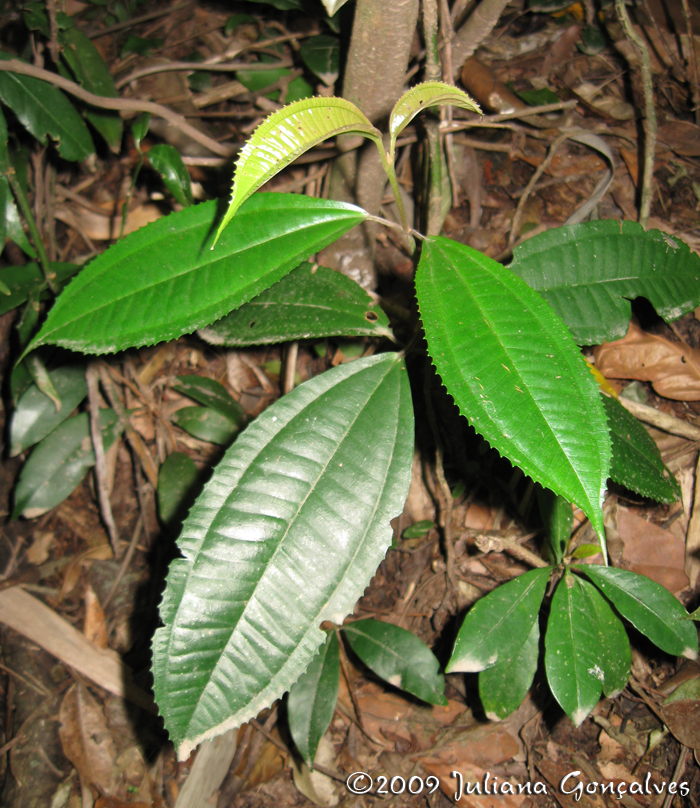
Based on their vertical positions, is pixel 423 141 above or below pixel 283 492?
above

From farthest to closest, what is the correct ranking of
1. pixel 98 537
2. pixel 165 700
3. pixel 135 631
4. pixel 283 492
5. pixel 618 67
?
pixel 618 67 < pixel 98 537 < pixel 135 631 < pixel 283 492 < pixel 165 700

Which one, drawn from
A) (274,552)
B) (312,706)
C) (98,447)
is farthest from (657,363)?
(98,447)

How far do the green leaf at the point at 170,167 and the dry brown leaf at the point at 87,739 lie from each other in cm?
156

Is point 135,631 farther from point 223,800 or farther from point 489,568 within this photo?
point 489,568

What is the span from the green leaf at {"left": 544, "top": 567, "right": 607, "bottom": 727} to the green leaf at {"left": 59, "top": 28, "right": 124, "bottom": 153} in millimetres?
1831

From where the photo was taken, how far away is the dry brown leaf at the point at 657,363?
1.47 meters

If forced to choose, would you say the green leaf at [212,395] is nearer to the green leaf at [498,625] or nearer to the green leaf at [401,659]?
the green leaf at [401,659]

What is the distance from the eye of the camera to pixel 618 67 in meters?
1.95

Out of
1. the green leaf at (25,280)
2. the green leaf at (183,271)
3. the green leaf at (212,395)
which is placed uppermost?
the green leaf at (183,271)

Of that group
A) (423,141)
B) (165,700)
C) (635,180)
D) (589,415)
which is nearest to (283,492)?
(165,700)

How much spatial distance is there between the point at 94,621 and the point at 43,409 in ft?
2.39

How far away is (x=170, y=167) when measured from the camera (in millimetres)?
1349

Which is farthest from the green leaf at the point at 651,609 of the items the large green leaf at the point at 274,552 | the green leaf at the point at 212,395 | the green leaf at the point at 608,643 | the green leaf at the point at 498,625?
the green leaf at the point at 212,395

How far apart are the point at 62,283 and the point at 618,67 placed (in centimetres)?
217
